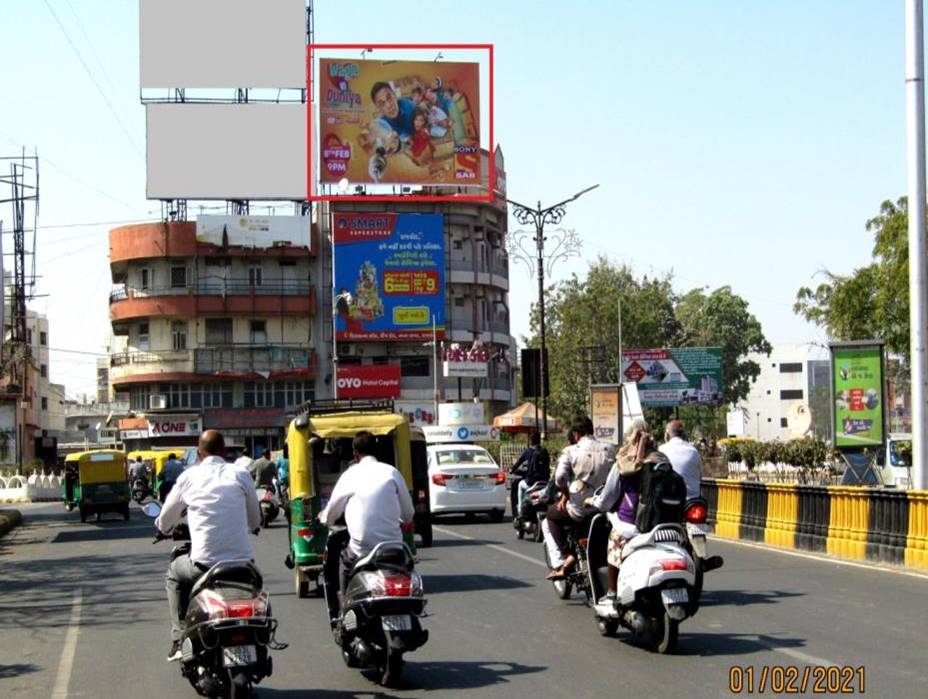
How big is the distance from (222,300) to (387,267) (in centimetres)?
1302

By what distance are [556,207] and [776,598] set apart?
82.1 ft

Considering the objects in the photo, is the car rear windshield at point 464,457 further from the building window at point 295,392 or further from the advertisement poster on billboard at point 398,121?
the building window at point 295,392

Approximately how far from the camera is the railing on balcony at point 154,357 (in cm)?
8644

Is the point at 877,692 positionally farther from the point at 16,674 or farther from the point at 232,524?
the point at 16,674

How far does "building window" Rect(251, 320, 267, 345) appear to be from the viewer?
8750 centimetres

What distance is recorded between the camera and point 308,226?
8456 centimetres

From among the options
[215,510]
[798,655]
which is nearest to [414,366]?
[798,655]

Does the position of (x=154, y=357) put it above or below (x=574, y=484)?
above

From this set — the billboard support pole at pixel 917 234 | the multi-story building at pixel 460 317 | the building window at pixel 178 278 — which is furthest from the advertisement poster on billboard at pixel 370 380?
the billboard support pole at pixel 917 234

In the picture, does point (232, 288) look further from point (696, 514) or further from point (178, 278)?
point (696, 514)

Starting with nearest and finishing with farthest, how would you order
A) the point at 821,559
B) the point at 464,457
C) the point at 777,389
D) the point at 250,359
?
the point at 821,559
the point at 464,457
the point at 250,359
the point at 777,389

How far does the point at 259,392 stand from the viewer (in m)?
87.1

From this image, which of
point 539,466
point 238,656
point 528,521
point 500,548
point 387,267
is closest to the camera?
point 238,656

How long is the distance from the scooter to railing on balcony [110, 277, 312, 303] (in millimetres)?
77107
